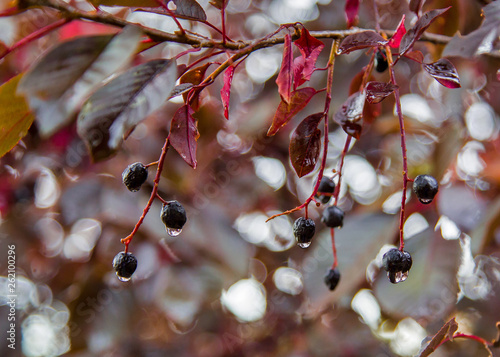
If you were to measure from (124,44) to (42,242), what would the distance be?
5.42 ft

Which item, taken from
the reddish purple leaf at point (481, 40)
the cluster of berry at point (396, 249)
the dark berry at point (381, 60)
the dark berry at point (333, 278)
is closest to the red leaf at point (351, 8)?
the dark berry at point (381, 60)

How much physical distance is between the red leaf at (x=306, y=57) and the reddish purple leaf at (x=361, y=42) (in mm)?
31

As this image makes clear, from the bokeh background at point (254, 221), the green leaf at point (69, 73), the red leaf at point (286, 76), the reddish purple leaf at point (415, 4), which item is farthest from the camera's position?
the bokeh background at point (254, 221)

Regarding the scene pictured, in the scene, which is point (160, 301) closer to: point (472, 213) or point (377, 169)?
point (472, 213)

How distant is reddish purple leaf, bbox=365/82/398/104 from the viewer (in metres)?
0.53

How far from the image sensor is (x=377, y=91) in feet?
1.76

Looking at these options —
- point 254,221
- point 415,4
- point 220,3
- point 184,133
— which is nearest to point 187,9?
point 220,3

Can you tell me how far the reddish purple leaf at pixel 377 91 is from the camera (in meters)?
0.53

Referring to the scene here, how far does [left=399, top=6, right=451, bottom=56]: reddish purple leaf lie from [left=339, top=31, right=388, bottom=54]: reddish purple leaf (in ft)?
0.09

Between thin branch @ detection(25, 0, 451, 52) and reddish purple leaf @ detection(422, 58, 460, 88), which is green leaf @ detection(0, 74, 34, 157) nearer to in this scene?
thin branch @ detection(25, 0, 451, 52)

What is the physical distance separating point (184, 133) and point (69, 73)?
0.16 meters

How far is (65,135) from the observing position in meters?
1.54

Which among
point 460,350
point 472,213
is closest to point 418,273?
point 472,213

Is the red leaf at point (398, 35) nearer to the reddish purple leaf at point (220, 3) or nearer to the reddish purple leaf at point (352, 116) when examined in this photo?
the reddish purple leaf at point (352, 116)
